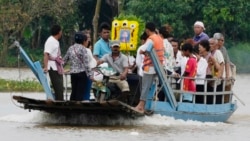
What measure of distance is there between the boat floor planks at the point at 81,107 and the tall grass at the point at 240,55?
3218cm

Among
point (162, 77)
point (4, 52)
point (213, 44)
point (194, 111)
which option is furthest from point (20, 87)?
point (4, 52)

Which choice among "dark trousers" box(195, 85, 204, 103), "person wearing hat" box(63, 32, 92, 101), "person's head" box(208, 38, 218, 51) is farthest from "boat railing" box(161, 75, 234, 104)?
"person wearing hat" box(63, 32, 92, 101)

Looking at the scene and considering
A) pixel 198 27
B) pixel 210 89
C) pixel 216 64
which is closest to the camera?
pixel 216 64

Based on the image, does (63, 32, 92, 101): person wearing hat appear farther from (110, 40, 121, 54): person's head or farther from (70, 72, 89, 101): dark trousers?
(110, 40, 121, 54): person's head

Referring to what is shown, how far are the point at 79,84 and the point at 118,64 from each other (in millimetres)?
790

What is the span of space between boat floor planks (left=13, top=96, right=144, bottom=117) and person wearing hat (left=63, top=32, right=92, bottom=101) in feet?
1.71

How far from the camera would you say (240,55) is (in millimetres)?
49625

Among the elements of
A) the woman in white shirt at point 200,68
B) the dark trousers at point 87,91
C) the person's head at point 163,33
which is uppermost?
the person's head at point 163,33

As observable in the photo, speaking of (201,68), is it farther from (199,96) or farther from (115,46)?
(115,46)

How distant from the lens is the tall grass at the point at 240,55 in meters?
48.9

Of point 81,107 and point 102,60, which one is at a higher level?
point 102,60

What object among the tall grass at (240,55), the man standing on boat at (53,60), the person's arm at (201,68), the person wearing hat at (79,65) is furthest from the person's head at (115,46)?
the tall grass at (240,55)

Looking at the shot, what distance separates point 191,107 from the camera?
1798 centimetres

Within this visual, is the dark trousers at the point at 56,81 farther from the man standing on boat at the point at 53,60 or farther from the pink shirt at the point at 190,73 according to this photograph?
the pink shirt at the point at 190,73
